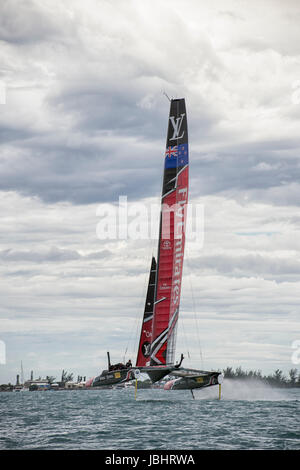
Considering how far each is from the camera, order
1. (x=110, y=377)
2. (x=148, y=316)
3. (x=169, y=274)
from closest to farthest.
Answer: (x=169, y=274), (x=110, y=377), (x=148, y=316)

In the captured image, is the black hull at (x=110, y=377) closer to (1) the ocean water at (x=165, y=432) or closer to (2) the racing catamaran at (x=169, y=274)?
(2) the racing catamaran at (x=169, y=274)

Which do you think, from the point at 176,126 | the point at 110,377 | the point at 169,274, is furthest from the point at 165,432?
the point at 176,126

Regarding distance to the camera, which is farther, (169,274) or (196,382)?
(169,274)

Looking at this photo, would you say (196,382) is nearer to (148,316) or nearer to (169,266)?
(169,266)

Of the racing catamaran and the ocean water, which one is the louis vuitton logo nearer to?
the racing catamaran

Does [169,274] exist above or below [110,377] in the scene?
above

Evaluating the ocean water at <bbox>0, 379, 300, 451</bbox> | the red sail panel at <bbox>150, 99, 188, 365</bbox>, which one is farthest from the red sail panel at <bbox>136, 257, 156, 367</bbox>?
the ocean water at <bbox>0, 379, 300, 451</bbox>

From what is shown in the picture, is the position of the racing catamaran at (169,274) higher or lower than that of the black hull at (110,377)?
→ higher

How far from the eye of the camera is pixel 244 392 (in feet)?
221

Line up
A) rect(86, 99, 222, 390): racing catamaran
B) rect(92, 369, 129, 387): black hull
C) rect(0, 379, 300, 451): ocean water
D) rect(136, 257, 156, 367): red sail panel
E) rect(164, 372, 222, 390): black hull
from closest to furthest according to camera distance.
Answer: rect(0, 379, 300, 451): ocean water
rect(164, 372, 222, 390): black hull
rect(86, 99, 222, 390): racing catamaran
rect(92, 369, 129, 387): black hull
rect(136, 257, 156, 367): red sail panel

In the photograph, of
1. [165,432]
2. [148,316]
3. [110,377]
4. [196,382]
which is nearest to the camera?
[165,432]

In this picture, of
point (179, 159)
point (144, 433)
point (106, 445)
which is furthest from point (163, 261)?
point (106, 445)

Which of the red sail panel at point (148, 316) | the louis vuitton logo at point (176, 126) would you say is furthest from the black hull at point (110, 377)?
the louis vuitton logo at point (176, 126)
